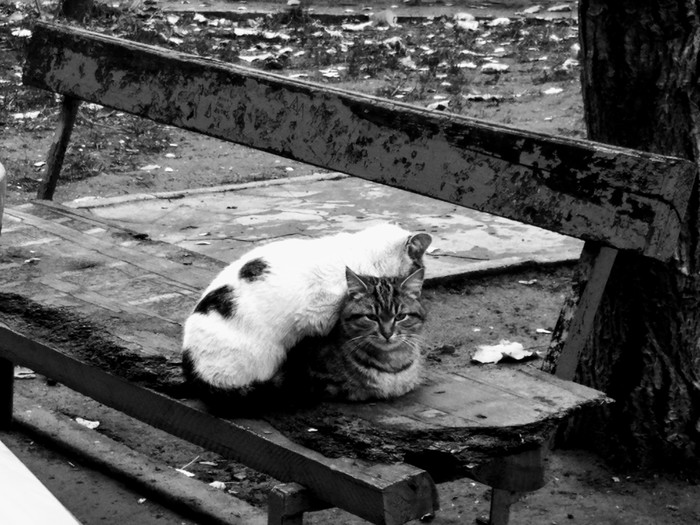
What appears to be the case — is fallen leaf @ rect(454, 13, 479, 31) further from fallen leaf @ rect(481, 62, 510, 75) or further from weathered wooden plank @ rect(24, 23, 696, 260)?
weathered wooden plank @ rect(24, 23, 696, 260)

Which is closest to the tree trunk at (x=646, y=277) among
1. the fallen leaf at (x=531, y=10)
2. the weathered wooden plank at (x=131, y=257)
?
the weathered wooden plank at (x=131, y=257)

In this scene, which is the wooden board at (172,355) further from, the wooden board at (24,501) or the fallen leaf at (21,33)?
the fallen leaf at (21,33)

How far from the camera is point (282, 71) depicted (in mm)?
11680

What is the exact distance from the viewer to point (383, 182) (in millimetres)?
3996

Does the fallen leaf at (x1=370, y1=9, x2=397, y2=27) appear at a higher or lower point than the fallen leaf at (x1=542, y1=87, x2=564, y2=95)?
higher

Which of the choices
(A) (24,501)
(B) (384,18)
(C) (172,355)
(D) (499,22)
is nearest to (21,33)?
(B) (384,18)

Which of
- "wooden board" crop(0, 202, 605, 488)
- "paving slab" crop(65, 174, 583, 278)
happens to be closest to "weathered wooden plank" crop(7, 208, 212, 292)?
"wooden board" crop(0, 202, 605, 488)

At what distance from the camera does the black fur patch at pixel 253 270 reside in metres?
3.36

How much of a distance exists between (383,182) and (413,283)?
2.19 feet

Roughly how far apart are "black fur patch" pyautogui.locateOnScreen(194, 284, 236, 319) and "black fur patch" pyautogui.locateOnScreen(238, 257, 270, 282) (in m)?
0.06

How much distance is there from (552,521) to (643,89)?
5.13ft

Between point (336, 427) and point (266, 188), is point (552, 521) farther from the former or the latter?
point (266, 188)

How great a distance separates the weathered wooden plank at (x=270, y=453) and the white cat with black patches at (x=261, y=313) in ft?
0.45

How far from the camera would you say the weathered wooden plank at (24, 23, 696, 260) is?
3.37 m
